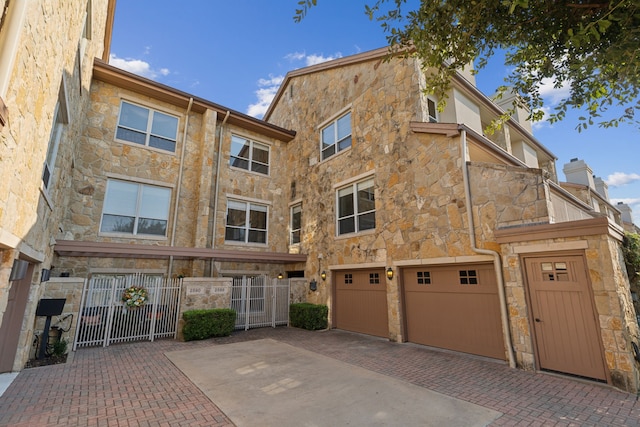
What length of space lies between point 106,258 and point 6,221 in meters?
7.80

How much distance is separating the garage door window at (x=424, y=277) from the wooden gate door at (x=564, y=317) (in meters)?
2.63

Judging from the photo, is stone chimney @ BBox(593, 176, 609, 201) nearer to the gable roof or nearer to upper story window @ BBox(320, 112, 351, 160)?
upper story window @ BBox(320, 112, 351, 160)

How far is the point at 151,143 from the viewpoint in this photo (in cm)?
1180

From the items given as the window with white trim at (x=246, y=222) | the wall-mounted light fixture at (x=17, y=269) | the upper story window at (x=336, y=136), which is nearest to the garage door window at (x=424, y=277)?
the upper story window at (x=336, y=136)

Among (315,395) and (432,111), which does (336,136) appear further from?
(315,395)

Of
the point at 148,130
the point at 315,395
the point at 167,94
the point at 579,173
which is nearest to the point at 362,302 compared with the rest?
the point at 315,395

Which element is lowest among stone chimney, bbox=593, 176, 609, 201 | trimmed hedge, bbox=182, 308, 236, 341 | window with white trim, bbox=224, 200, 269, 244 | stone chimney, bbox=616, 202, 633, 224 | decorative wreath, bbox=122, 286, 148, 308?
trimmed hedge, bbox=182, 308, 236, 341

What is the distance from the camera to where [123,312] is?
887 centimetres

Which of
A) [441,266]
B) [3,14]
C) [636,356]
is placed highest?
[3,14]

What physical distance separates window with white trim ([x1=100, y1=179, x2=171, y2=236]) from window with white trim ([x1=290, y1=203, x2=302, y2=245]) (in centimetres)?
542

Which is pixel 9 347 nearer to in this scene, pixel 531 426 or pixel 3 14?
pixel 3 14

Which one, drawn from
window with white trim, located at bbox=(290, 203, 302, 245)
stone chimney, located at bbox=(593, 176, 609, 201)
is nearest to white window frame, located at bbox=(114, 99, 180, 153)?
window with white trim, located at bbox=(290, 203, 302, 245)

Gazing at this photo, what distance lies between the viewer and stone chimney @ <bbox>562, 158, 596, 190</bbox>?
1605 centimetres

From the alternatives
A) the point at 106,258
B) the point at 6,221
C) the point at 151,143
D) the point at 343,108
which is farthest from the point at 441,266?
the point at 151,143
